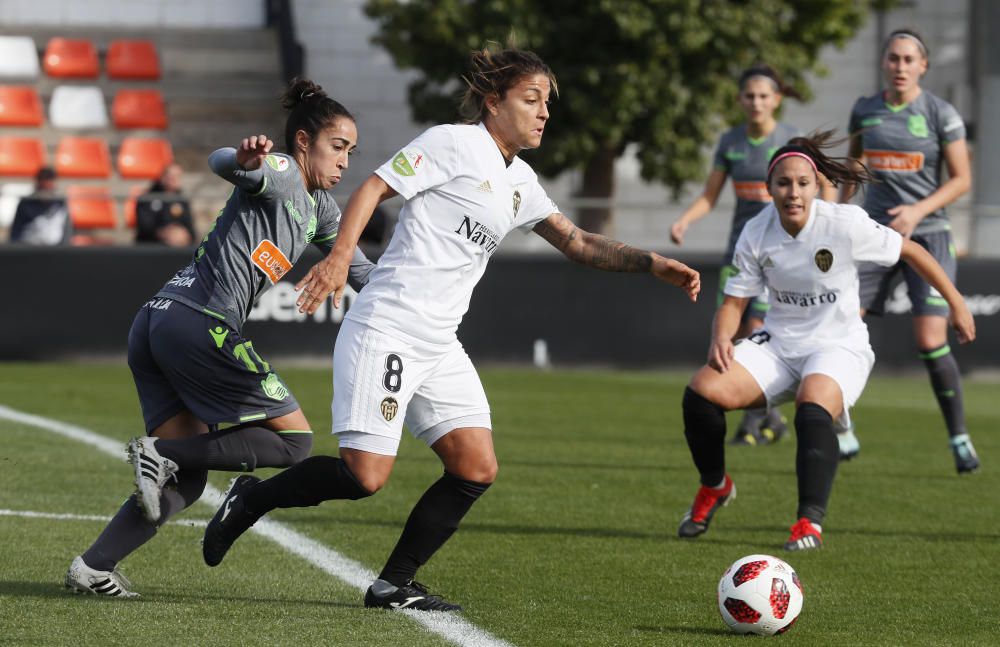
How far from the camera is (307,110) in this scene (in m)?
5.59

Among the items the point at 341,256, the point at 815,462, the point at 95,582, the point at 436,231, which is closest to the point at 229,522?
the point at 95,582

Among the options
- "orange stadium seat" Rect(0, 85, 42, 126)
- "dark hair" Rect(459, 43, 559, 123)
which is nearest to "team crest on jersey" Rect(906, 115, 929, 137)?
"dark hair" Rect(459, 43, 559, 123)

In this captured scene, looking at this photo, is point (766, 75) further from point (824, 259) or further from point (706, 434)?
point (706, 434)

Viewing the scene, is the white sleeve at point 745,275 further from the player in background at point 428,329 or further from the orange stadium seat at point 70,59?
the orange stadium seat at point 70,59

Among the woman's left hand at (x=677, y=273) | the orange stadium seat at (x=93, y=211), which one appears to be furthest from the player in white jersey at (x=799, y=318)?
the orange stadium seat at (x=93, y=211)

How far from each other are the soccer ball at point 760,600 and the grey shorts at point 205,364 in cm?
165

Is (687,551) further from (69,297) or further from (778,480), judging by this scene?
(69,297)

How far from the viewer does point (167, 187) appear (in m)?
17.4

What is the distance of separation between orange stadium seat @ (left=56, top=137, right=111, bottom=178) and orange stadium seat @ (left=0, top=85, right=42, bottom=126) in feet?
2.16

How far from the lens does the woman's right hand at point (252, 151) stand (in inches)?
199

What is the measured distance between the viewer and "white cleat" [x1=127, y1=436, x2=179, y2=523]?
5.31 m

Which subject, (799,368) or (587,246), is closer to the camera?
(587,246)

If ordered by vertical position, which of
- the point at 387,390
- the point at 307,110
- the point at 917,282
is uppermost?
the point at 307,110

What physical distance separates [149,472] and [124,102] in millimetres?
18729
